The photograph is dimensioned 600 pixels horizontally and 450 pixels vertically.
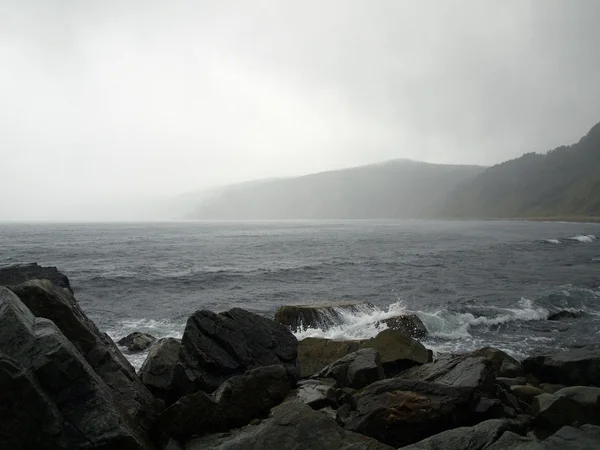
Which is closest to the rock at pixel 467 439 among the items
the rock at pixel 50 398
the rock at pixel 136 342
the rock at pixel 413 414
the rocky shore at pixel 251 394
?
the rocky shore at pixel 251 394

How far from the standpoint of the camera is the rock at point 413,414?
775cm

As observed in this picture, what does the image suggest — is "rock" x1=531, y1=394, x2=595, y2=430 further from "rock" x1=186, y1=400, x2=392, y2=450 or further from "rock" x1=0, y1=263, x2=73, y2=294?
"rock" x1=0, y1=263, x2=73, y2=294

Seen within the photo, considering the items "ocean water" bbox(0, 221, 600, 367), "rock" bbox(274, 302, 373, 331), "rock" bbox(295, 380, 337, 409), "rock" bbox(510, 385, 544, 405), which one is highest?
"rock" bbox(295, 380, 337, 409)

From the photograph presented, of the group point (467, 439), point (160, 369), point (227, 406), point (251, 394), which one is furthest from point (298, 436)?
point (160, 369)

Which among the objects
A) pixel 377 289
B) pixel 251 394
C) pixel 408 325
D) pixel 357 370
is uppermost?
pixel 251 394

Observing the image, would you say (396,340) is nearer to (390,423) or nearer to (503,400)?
(503,400)

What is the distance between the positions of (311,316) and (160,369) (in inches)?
435

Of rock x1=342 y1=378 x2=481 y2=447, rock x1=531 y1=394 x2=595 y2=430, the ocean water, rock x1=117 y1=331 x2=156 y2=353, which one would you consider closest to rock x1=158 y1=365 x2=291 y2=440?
rock x1=342 y1=378 x2=481 y2=447

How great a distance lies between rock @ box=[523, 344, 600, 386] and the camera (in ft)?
37.9

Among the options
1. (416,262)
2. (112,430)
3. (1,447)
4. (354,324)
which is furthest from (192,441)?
(416,262)

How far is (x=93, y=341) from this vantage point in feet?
31.2

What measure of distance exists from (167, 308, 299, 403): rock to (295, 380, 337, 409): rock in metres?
1.04

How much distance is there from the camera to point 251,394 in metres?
9.07

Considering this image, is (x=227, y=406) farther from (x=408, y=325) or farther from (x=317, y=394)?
(x=408, y=325)
